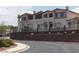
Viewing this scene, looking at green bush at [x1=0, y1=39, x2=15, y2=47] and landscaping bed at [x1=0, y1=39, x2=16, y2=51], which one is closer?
landscaping bed at [x1=0, y1=39, x2=16, y2=51]

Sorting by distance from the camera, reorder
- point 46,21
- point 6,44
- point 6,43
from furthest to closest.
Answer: point 46,21 → point 6,43 → point 6,44

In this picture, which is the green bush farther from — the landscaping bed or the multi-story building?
the multi-story building

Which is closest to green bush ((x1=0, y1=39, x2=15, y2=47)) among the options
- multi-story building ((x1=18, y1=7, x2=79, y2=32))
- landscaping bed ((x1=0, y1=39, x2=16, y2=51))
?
landscaping bed ((x1=0, y1=39, x2=16, y2=51))

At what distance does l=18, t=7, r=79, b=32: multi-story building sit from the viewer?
19.6 metres

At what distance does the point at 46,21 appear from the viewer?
25.7m

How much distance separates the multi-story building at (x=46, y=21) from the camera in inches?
773

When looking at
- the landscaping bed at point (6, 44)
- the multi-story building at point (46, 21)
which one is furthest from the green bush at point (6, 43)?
the multi-story building at point (46, 21)

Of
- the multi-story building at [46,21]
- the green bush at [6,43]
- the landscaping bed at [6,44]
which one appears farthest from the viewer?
the green bush at [6,43]

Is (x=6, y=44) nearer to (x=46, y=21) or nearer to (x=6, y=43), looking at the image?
(x=6, y=43)

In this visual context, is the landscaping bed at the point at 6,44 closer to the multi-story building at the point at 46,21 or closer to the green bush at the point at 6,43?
the green bush at the point at 6,43

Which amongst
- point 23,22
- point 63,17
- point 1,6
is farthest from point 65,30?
point 1,6

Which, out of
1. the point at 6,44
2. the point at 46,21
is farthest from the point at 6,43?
the point at 46,21

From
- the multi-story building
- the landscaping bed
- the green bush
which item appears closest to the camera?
the multi-story building
